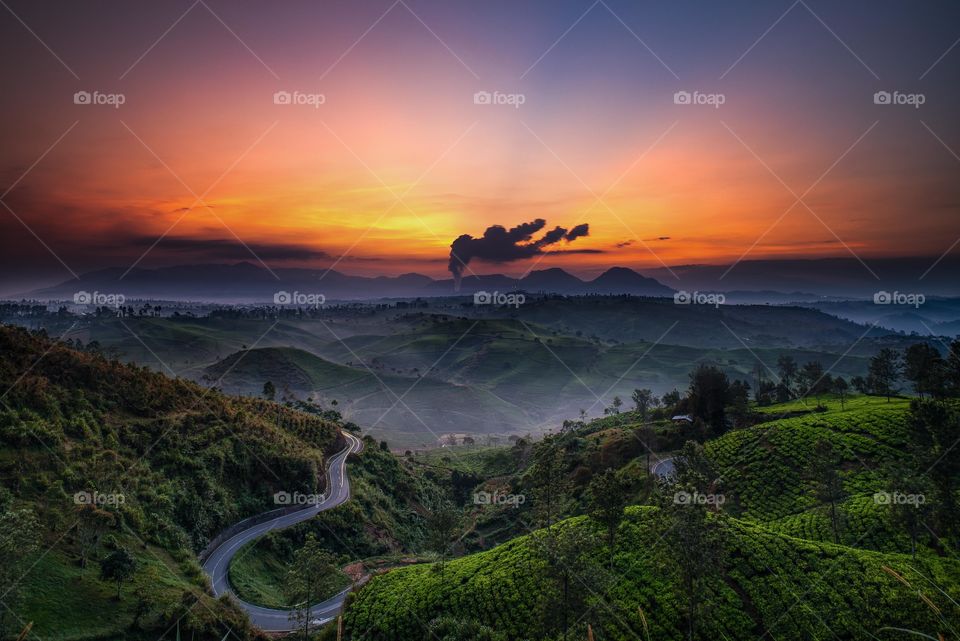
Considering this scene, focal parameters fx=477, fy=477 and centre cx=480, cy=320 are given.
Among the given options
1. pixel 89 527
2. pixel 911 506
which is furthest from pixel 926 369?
pixel 89 527

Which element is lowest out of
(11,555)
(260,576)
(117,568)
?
(260,576)

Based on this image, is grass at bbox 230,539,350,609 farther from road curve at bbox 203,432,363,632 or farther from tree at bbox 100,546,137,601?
tree at bbox 100,546,137,601

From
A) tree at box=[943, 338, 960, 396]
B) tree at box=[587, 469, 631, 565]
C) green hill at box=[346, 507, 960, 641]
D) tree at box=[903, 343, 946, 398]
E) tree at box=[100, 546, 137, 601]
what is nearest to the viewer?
green hill at box=[346, 507, 960, 641]

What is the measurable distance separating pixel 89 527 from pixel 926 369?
87.8 metres

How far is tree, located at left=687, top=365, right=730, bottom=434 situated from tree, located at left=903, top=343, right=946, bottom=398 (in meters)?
21.3

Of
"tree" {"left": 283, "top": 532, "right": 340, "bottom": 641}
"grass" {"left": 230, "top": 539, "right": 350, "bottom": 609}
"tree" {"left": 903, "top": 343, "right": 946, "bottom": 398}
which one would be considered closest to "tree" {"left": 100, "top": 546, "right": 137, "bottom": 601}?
"tree" {"left": 283, "top": 532, "right": 340, "bottom": 641}

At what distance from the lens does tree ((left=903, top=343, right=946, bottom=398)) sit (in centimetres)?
5584

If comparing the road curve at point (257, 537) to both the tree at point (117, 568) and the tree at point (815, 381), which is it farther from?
the tree at point (815, 381)

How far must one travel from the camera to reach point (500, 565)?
38.0 m

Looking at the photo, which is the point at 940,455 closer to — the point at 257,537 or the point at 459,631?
the point at 459,631

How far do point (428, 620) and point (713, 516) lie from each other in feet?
69.9

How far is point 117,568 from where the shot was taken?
33.2m

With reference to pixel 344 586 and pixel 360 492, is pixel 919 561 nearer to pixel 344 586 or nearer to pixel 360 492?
pixel 344 586

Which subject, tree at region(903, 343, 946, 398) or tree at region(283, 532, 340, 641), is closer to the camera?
tree at region(283, 532, 340, 641)
